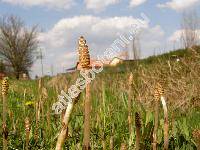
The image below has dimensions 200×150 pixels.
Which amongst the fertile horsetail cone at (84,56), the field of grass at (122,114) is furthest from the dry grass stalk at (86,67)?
the field of grass at (122,114)

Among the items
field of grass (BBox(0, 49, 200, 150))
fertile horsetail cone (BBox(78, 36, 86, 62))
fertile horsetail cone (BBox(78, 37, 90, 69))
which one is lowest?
field of grass (BBox(0, 49, 200, 150))

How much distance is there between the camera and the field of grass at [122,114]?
249 cm

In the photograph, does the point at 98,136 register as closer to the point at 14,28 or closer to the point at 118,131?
the point at 118,131

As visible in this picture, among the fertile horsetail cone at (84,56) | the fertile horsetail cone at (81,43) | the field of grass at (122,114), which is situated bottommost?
the field of grass at (122,114)

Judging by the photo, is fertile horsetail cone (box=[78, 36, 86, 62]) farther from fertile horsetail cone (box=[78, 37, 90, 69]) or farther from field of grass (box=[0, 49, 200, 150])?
field of grass (box=[0, 49, 200, 150])

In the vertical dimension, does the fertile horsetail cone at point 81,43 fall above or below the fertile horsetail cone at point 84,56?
above

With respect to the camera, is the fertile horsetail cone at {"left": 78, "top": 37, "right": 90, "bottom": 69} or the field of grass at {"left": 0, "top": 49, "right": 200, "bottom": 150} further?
the field of grass at {"left": 0, "top": 49, "right": 200, "bottom": 150}

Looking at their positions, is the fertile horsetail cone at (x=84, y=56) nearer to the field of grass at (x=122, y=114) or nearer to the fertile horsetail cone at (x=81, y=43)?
the fertile horsetail cone at (x=81, y=43)

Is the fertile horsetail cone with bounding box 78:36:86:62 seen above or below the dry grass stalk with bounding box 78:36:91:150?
above

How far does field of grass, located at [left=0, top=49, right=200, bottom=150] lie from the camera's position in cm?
249

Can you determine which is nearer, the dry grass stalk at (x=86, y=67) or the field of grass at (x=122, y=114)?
the dry grass stalk at (x=86, y=67)

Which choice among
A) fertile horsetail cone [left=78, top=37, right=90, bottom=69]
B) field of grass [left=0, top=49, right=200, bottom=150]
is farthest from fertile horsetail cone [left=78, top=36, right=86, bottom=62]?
field of grass [left=0, top=49, right=200, bottom=150]

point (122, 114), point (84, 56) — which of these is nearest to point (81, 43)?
point (84, 56)

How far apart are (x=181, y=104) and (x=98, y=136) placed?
8.80ft
